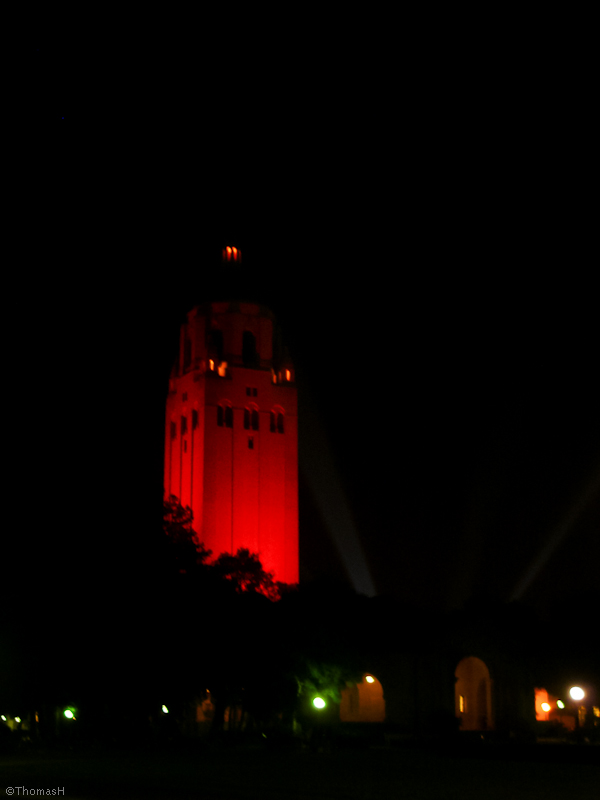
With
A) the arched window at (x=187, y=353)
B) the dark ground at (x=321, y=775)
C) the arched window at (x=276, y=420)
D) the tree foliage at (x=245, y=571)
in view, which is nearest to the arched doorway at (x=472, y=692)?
the tree foliage at (x=245, y=571)

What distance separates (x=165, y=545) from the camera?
4009cm

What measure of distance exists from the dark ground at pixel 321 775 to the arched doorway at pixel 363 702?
108 ft

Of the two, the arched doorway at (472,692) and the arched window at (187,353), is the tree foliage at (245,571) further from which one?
the arched window at (187,353)

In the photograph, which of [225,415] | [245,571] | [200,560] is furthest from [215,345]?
[200,560]

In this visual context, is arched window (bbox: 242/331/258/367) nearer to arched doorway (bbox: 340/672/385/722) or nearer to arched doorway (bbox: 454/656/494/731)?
arched doorway (bbox: 340/672/385/722)

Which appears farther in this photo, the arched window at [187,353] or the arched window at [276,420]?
the arched window at [187,353]

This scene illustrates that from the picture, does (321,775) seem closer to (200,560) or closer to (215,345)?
(200,560)

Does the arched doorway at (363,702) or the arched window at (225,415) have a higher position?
the arched window at (225,415)

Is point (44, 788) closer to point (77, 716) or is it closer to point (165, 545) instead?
point (165, 545)

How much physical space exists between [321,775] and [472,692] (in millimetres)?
45169

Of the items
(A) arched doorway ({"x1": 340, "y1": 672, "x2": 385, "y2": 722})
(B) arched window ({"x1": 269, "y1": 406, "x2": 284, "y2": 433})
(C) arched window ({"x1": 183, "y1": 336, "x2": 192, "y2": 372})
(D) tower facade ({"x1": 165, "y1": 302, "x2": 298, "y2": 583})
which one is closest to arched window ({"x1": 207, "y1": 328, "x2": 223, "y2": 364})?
(D) tower facade ({"x1": 165, "y1": 302, "x2": 298, "y2": 583})

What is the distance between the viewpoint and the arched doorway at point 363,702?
224 feet

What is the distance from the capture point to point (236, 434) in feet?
285

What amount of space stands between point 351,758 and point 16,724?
1121 inches
